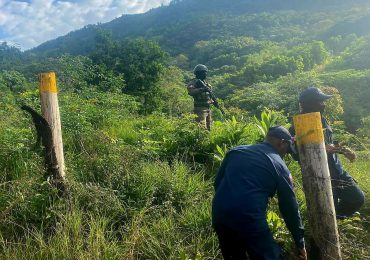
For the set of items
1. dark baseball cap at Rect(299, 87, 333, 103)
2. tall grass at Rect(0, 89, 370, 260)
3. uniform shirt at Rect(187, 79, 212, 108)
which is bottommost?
tall grass at Rect(0, 89, 370, 260)

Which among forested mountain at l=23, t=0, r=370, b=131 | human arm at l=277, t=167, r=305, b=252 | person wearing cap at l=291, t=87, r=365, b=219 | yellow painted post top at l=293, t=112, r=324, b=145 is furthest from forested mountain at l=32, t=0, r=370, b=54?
human arm at l=277, t=167, r=305, b=252

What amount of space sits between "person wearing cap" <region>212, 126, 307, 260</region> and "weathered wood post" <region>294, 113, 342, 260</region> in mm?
370

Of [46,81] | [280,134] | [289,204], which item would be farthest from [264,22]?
[289,204]

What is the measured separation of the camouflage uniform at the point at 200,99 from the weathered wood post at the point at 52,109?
136 inches

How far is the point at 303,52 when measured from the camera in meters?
30.5

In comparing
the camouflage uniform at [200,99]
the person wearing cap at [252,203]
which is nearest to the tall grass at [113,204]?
the person wearing cap at [252,203]

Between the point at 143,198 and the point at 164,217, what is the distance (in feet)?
1.60

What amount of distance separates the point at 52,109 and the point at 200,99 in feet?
11.9

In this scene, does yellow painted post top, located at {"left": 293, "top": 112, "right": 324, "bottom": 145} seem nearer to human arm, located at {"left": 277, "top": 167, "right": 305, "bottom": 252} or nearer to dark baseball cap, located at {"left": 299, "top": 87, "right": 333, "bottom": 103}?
human arm, located at {"left": 277, "top": 167, "right": 305, "bottom": 252}

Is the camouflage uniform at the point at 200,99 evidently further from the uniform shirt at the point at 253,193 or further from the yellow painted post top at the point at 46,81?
the uniform shirt at the point at 253,193

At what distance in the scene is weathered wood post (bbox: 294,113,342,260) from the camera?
3.18 meters

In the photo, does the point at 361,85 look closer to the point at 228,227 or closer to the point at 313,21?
the point at 228,227

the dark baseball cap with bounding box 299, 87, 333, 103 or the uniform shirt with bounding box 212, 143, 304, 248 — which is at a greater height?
the dark baseball cap with bounding box 299, 87, 333, 103

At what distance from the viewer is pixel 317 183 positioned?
3258 millimetres
